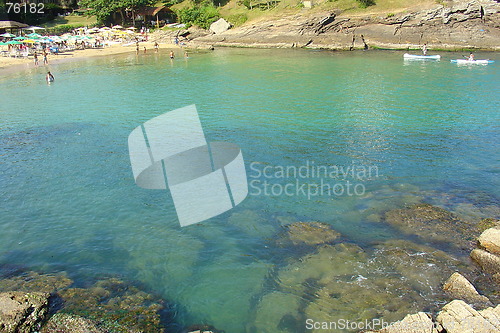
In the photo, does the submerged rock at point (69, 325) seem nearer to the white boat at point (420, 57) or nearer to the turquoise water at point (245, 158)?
the turquoise water at point (245, 158)

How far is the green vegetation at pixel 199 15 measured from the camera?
79375mm

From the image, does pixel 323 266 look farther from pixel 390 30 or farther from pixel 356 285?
pixel 390 30

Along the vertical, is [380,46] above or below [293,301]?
above

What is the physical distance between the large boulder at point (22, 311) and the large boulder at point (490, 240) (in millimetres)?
11895

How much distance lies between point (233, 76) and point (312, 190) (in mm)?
28336

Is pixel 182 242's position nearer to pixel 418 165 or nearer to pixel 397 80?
pixel 418 165

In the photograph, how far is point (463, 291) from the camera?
9.62m

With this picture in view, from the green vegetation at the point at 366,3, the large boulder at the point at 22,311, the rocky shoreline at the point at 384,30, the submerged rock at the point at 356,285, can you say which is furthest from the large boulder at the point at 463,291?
the green vegetation at the point at 366,3

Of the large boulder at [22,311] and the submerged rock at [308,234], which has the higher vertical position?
the large boulder at [22,311]

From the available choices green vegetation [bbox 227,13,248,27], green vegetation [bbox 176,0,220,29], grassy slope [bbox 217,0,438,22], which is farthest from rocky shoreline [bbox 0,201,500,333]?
green vegetation [bbox 176,0,220,29]

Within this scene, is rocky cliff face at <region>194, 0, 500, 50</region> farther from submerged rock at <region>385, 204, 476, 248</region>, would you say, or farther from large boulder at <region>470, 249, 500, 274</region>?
large boulder at <region>470, 249, 500, 274</region>

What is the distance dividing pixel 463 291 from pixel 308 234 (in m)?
4.68

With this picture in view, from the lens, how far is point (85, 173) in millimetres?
17797

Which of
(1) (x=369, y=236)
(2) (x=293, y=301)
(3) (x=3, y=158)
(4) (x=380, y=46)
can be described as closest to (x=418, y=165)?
(1) (x=369, y=236)
